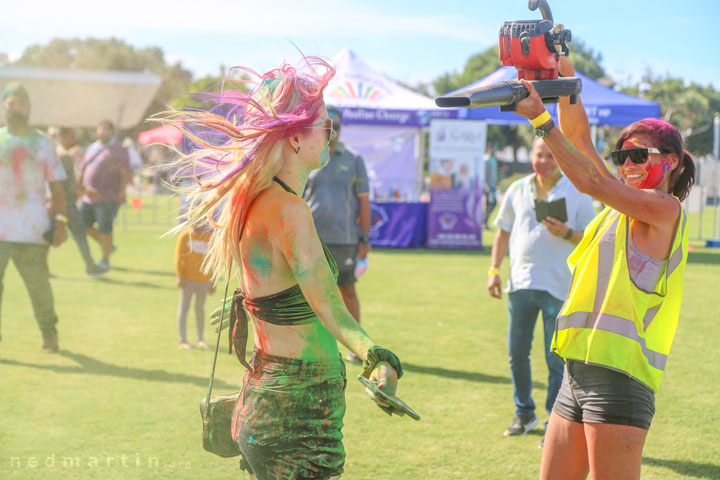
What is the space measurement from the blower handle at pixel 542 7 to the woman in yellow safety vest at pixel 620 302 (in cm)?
26

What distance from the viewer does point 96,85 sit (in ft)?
29.2

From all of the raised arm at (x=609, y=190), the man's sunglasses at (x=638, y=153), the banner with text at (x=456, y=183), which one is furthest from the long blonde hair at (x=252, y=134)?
the banner with text at (x=456, y=183)

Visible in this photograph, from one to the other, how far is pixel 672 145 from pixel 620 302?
612 millimetres

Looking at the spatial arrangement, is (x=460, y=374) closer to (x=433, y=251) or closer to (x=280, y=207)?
(x=280, y=207)

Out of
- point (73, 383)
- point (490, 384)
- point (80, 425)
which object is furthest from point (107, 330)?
point (490, 384)

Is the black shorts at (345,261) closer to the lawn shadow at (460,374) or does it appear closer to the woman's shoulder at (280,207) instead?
the lawn shadow at (460,374)

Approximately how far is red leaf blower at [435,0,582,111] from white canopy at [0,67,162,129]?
5555 mm

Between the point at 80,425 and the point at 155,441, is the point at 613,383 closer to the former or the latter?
the point at 155,441

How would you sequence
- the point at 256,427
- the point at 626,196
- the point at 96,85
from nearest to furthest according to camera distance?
the point at 256,427, the point at 626,196, the point at 96,85

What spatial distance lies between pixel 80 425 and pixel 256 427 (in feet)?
9.69

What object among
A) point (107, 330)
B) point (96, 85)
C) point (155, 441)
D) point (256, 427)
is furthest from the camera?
point (96, 85)

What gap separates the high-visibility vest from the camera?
8.61 ft

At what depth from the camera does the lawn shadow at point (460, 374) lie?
6008mm

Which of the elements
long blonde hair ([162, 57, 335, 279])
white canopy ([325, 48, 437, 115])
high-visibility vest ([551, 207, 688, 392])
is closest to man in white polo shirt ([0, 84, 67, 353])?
long blonde hair ([162, 57, 335, 279])
